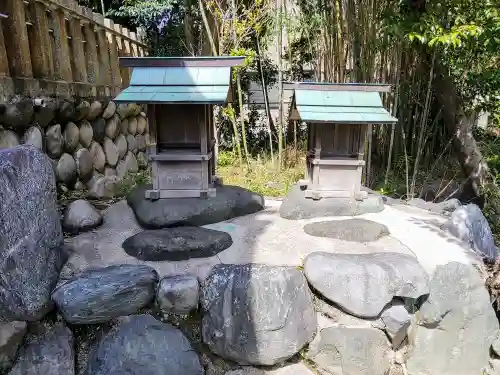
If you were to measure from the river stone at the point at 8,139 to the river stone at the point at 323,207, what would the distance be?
2.21 metres

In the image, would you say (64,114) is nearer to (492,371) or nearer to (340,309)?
(340,309)

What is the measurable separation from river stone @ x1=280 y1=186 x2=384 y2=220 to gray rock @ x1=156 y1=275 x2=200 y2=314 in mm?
1281

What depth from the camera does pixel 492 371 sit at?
2344 mm

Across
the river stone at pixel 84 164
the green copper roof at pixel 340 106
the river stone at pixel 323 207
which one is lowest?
the river stone at pixel 323 207

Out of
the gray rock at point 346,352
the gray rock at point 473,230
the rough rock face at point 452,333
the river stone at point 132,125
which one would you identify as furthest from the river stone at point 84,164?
the gray rock at point 473,230

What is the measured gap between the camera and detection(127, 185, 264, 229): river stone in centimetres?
287

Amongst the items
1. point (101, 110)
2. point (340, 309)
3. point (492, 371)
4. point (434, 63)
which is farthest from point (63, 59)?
point (492, 371)

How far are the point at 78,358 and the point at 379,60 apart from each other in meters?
4.61

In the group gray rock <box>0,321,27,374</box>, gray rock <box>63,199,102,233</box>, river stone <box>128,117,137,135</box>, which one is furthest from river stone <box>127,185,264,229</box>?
river stone <box>128,117,137,135</box>

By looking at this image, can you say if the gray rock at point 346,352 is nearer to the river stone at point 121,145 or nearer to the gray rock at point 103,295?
the gray rock at point 103,295

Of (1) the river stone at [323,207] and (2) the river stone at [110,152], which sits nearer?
(1) the river stone at [323,207]

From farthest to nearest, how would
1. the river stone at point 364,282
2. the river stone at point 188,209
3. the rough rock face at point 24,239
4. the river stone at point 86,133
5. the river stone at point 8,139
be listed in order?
the river stone at point 86,133, the river stone at point 188,209, the river stone at point 8,139, the river stone at point 364,282, the rough rock face at point 24,239

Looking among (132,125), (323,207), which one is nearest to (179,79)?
(323,207)

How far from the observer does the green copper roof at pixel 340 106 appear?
2.91 meters
